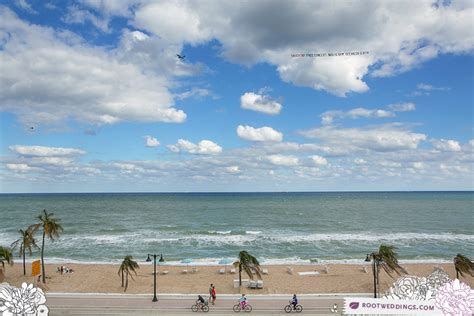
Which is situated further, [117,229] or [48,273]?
[117,229]

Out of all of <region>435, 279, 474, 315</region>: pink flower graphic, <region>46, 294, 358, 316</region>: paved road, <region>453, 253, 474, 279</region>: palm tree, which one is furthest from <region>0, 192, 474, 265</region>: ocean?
<region>435, 279, 474, 315</region>: pink flower graphic

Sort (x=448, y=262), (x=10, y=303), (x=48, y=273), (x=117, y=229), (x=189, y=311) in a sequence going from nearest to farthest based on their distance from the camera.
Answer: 1. (x=10, y=303)
2. (x=189, y=311)
3. (x=48, y=273)
4. (x=448, y=262)
5. (x=117, y=229)

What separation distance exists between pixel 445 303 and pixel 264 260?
108ft

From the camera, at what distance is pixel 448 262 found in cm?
4541

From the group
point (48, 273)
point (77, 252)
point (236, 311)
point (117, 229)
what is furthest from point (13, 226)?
point (236, 311)

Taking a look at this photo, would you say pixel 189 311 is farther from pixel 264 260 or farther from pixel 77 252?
pixel 77 252

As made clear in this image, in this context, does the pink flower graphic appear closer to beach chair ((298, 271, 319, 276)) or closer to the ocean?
beach chair ((298, 271, 319, 276))

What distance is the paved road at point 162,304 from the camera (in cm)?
2500

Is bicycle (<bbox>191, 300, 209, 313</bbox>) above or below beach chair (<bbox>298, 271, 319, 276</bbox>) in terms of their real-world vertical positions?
above

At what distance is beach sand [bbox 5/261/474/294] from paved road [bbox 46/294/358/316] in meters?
3.16

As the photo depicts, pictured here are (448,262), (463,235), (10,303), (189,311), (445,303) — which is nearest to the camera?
(445,303)

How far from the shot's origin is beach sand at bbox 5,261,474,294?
32219 mm

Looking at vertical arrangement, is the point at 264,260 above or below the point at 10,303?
below

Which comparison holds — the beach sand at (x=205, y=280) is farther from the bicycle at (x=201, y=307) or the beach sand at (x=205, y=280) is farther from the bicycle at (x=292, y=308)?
the bicycle at (x=292, y=308)
